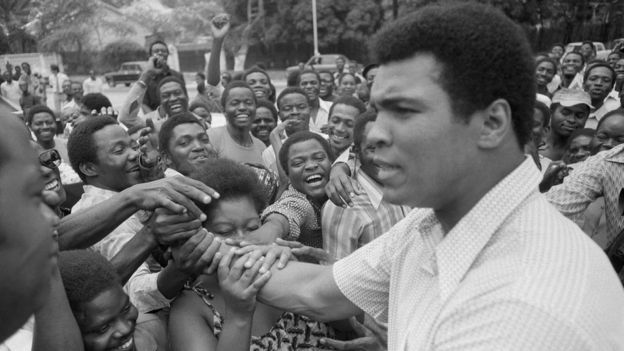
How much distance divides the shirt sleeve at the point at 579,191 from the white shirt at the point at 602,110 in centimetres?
348

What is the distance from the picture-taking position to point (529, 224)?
58.8 inches

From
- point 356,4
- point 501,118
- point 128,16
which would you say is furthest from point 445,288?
point 128,16

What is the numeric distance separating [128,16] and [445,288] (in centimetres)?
6009

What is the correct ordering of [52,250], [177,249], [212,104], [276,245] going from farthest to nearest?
[212,104], [276,245], [177,249], [52,250]

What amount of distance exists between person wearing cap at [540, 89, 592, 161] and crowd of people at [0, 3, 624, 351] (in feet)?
5.85

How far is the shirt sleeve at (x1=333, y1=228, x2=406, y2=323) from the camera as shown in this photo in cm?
200

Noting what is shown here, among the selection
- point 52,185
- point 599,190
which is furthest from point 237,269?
point 599,190

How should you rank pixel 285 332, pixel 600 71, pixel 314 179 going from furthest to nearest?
pixel 600 71, pixel 314 179, pixel 285 332

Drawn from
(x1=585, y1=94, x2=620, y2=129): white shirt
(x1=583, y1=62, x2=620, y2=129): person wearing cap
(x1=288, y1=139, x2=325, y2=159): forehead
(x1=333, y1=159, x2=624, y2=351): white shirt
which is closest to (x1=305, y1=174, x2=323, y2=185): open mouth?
(x1=288, y1=139, x2=325, y2=159): forehead

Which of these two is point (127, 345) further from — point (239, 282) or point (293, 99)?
point (293, 99)

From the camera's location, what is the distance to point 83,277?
92.6 inches

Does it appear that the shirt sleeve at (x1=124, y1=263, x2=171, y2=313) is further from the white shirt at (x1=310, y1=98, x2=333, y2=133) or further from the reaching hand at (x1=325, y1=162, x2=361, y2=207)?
the white shirt at (x1=310, y1=98, x2=333, y2=133)

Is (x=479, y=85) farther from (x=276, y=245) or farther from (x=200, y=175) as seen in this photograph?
(x=200, y=175)

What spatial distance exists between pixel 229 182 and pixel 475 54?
1.41m
